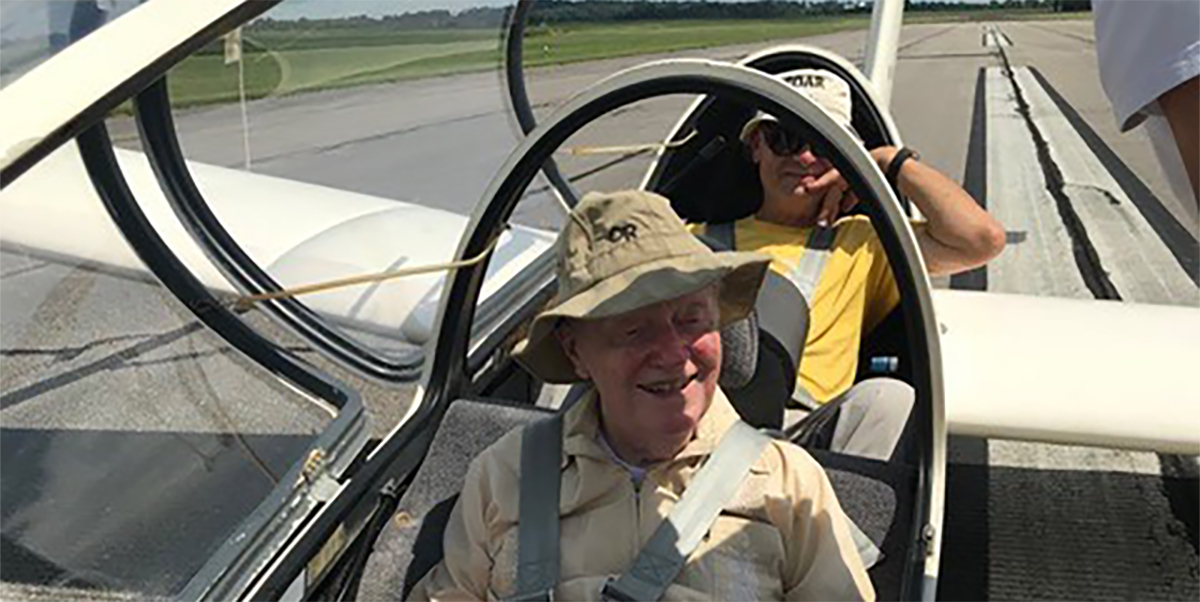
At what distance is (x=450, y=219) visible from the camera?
4109mm

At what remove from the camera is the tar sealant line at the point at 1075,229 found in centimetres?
641

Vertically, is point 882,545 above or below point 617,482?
below

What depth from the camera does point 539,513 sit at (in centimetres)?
204

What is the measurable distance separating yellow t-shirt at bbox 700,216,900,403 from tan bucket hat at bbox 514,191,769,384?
0.89 meters

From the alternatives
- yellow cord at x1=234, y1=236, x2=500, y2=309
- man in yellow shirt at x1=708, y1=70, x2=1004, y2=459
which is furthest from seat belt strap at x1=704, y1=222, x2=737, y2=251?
yellow cord at x1=234, y1=236, x2=500, y2=309

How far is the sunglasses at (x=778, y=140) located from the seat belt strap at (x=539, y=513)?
129 centimetres

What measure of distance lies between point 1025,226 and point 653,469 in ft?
21.9

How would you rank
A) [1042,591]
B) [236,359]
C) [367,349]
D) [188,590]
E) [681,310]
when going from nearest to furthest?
1. [681,310]
2. [188,590]
3. [236,359]
4. [367,349]
5. [1042,591]

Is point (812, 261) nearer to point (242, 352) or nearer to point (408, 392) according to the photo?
point (408, 392)

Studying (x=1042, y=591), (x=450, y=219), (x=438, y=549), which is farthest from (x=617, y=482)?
(x=450, y=219)

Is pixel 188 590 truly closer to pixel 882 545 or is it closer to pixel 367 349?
pixel 367 349

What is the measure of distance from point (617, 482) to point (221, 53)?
42.4 inches

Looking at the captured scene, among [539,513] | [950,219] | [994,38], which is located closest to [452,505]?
[539,513]

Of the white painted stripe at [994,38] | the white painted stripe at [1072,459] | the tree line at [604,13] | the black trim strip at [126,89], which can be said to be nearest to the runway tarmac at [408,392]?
the white painted stripe at [1072,459]
